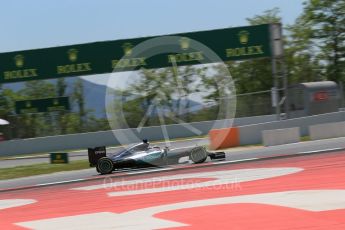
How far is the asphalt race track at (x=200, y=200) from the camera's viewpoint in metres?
6.86

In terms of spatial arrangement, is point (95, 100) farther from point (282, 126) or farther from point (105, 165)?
point (105, 165)

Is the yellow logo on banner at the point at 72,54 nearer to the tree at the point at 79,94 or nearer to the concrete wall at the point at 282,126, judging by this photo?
the tree at the point at 79,94

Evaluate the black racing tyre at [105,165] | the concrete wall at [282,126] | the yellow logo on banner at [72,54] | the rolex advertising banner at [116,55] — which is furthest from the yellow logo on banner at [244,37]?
the black racing tyre at [105,165]

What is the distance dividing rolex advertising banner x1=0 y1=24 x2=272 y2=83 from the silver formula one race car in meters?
14.9

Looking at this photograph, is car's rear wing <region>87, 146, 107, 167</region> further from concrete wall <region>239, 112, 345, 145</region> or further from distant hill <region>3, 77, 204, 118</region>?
distant hill <region>3, 77, 204, 118</region>

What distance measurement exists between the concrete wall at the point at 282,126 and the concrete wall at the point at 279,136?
6.45 feet

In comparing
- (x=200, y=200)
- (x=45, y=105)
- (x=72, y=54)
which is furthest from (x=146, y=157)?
(x=45, y=105)

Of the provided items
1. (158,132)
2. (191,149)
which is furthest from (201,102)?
(191,149)

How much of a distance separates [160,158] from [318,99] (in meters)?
20.4

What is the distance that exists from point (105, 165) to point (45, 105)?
22.9m

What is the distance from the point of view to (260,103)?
36.1 m

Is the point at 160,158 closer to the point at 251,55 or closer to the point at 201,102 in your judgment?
the point at 251,55

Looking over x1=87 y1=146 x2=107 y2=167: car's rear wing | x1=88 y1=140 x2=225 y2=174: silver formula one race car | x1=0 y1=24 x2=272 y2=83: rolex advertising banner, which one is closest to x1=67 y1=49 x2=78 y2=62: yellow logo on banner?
x1=0 y1=24 x2=272 y2=83: rolex advertising banner

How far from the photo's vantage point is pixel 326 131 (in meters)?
21.6
